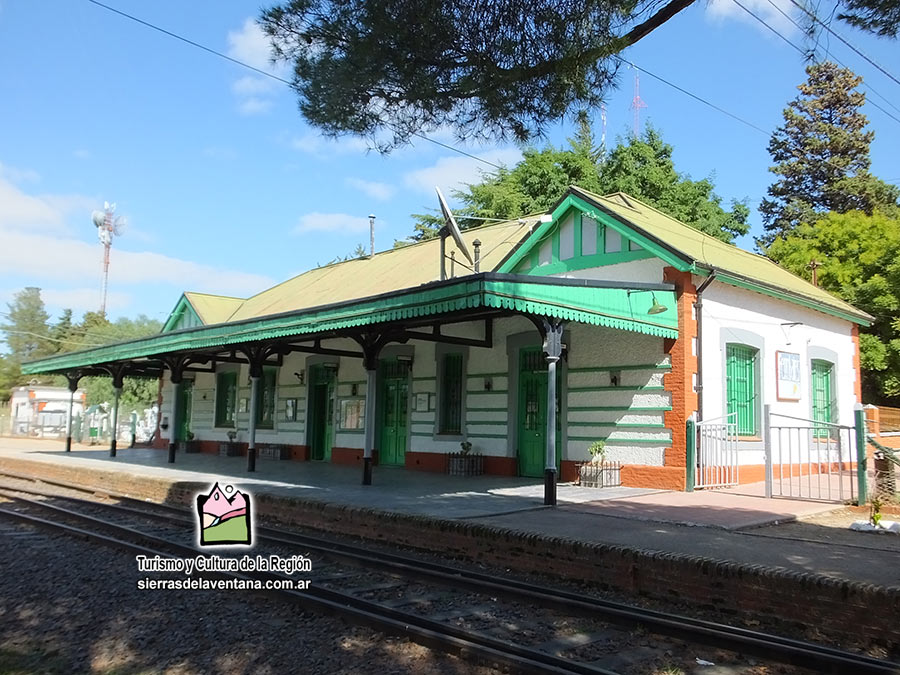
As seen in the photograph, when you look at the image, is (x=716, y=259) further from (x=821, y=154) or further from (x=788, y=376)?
(x=821, y=154)

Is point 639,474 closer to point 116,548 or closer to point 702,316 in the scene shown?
point 702,316

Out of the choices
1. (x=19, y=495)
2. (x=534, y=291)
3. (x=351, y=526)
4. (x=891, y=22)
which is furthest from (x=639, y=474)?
(x=19, y=495)

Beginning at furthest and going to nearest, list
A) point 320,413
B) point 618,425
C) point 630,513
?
point 320,413
point 618,425
point 630,513

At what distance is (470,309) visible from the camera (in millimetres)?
11250

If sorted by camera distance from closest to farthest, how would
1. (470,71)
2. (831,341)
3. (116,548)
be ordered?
(470,71)
(116,548)
(831,341)

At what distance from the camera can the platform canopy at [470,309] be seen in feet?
32.7

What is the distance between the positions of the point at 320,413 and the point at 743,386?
11494 mm

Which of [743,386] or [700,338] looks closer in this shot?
[700,338]

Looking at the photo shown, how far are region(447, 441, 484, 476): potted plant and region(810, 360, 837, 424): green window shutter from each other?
7597 millimetres

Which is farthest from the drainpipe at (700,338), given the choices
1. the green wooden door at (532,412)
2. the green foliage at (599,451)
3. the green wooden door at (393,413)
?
the green wooden door at (393,413)

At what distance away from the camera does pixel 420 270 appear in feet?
64.2

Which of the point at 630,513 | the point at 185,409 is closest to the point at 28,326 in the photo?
the point at 185,409

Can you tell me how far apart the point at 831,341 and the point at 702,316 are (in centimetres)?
588

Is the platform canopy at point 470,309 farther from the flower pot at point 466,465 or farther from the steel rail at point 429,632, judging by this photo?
the steel rail at point 429,632
